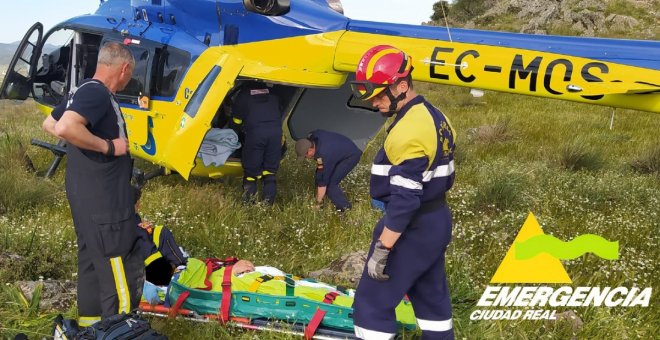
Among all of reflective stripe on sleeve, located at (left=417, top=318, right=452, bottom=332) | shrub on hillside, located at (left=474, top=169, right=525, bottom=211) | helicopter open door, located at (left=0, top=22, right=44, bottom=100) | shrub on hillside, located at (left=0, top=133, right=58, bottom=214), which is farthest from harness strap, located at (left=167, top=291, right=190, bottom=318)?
helicopter open door, located at (left=0, top=22, right=44, bottom=100)

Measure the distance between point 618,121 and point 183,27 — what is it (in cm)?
1051

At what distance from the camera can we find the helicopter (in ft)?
15.0

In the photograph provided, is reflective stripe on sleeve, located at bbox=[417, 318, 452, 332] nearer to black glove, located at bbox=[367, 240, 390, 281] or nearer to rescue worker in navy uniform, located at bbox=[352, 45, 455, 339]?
rescue worker in navy uniform, located at bbox=[352, 45, 455, 339]

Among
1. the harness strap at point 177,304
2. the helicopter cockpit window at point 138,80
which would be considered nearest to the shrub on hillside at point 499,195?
the harness strap at point 177,304

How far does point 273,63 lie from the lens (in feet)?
19.6

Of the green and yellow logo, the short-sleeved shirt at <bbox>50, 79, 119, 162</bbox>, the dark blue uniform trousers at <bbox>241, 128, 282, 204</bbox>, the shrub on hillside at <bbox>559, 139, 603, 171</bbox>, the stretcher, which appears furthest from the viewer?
the shrub on hillside at <bbox>559, 139, 603, 171</bbox>

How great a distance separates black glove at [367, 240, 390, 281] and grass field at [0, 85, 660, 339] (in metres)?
1.03

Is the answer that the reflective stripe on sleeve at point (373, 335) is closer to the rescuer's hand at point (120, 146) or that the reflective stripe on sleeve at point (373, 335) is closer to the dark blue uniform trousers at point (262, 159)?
the rescuer's hand at point (120, 146)

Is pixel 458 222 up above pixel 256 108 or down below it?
below

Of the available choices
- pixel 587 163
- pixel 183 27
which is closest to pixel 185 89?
pixel 183 27

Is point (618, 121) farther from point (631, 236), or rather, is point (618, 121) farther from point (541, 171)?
point (631, 236)

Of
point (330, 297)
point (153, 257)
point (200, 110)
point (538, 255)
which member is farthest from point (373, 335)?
point (200, 110)

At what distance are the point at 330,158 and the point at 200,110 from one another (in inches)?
64.1

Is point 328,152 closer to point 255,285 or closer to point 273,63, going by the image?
point 273,63
